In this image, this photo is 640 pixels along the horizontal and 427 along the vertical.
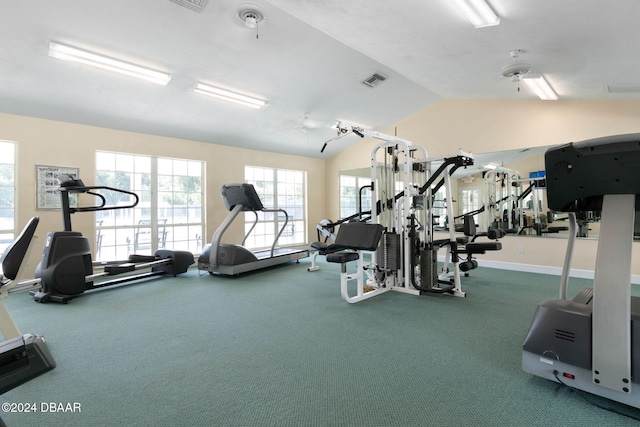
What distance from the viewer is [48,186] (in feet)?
15.5

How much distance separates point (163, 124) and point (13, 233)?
2.66 metres

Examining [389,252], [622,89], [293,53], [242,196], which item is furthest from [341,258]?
[622,89]

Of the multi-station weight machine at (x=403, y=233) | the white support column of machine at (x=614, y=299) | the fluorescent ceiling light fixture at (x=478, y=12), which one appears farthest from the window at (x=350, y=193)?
the white support column of machine at (x=614, y=299)

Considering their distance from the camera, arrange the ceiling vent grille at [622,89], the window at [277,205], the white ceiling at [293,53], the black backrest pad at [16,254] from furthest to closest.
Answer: the window at [277,205] < the ceiling vent grille at [622,89] < the white ceiling at [293,53] < the black backrest pad at [16,254]

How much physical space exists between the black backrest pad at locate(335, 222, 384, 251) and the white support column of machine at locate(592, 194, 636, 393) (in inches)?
80.1

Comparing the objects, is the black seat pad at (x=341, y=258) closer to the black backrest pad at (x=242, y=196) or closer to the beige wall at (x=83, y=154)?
the black backrest pad at (x=242, y=196)

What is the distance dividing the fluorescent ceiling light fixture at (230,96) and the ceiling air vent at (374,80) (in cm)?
172

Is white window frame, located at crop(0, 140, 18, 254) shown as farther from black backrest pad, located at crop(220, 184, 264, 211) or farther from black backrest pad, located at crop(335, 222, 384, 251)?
black backrest pad, located at crop(335, 222, 384, 251)

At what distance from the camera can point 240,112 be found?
221 inches

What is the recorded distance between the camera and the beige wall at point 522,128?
4559 mm

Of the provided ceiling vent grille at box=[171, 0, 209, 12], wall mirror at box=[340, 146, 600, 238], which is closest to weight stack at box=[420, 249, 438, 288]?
wall mirror at box=[340, 146, 600, 238]

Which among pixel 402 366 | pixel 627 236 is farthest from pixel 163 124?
pixel 627 236

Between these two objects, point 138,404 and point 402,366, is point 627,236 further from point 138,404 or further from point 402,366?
point 138,404

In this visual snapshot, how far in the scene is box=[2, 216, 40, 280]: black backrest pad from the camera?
8.03 feet
